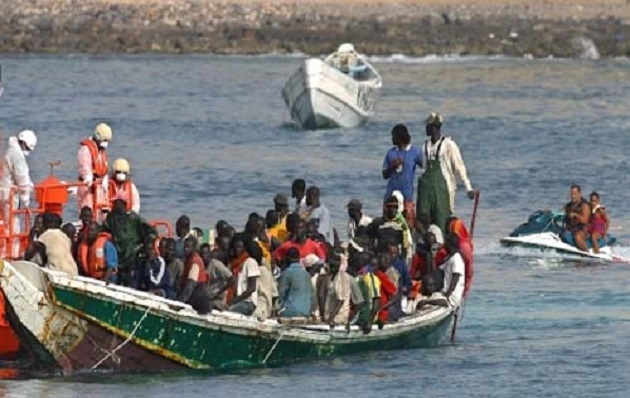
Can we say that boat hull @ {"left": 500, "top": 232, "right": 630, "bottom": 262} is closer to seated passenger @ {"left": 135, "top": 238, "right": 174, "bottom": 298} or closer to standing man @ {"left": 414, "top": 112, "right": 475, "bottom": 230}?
standing man @ {"left": 414, "top": 112, "right": 475, "bottom": 230}

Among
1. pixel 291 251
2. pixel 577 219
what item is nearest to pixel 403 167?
pixel 291 251

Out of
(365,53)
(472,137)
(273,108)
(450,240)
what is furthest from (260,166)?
(365,53)

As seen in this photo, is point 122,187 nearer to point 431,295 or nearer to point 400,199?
point 400,199

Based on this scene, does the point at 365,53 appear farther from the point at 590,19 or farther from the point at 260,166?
the point at 260,166

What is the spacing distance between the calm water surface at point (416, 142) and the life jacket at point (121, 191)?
2089 mm

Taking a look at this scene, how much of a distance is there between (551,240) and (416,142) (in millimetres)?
24632

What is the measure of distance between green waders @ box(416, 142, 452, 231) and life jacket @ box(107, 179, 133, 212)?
3.50m

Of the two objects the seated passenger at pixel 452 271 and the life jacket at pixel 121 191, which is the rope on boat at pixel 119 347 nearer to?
the life jacket at pixel 121 191

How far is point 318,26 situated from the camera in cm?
11062

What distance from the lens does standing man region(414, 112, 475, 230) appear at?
25.3 m

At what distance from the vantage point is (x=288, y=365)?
76.7ft

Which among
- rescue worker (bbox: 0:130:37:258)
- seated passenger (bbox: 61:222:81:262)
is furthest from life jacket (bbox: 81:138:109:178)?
seated passenger (bbox: 61:222:81:262)

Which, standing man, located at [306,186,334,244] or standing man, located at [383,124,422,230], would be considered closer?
standing man, located at [306,186,334,244]

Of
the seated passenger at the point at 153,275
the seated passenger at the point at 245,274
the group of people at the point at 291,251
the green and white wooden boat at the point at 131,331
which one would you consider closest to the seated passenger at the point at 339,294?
the group of people at the point at 291,251
